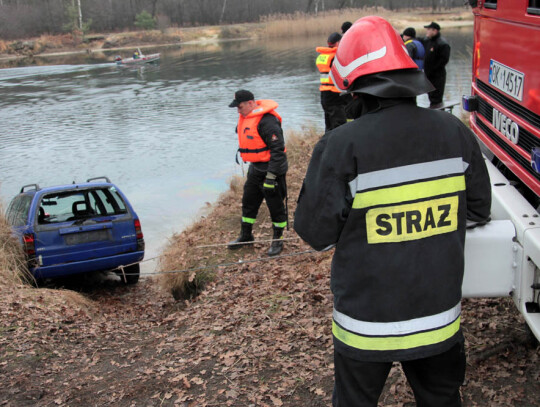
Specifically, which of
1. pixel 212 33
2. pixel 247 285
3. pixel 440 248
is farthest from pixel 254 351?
pixel 212 33

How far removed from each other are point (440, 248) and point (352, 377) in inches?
25.7

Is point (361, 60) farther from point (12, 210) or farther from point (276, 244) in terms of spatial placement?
point (12, 210)

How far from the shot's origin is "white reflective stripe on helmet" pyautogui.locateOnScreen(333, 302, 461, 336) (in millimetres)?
2414

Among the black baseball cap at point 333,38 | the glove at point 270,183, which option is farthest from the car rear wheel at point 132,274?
the black baseball cap at point 333,38

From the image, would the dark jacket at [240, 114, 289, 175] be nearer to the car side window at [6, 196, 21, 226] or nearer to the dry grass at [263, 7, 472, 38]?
the car side window at [6, 196, 21, 226]

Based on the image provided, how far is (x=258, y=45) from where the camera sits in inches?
2140

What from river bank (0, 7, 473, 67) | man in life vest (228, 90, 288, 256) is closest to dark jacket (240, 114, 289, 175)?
man in life vest (228, 90, 288, 256)

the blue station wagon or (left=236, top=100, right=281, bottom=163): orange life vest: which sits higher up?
(left=236, top=100, right=281, bottom=163): orange life vest

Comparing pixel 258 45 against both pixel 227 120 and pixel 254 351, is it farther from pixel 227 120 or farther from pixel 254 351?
pixel 254 351

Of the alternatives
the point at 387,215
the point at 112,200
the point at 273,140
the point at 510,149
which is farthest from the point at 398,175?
the point at 112,200

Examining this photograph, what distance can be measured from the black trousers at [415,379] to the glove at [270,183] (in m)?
4.92

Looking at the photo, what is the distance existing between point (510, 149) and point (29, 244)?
6.66 m

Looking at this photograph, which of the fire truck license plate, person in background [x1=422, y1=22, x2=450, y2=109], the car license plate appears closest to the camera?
the fire truck license plate

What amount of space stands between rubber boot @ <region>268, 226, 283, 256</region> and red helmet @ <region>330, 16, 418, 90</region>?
17.2 ft
